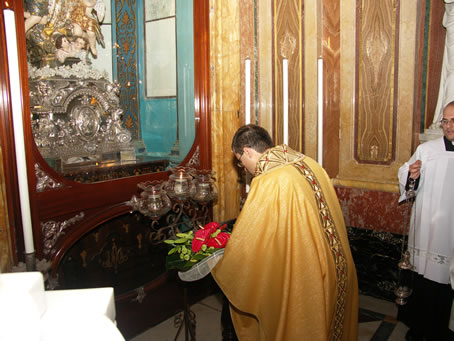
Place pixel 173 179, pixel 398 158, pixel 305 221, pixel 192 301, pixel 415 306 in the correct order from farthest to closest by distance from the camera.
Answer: pixel 192 301
pixel 398 158
pixel 415 306
pixel 173 179
pixel 305 221

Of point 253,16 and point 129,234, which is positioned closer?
point 129,234

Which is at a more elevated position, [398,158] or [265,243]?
[398,158]

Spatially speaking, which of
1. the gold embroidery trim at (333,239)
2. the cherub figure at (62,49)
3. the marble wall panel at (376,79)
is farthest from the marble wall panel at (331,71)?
the cherub figure at (62,49)

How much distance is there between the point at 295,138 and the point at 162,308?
196 centimetres

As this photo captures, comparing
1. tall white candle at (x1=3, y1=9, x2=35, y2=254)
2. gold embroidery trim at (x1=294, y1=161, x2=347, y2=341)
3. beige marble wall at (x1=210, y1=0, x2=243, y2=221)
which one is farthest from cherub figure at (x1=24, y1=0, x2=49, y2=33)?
gold embroidery trim at (x1=294, y1=161, x2=347, y2=341)

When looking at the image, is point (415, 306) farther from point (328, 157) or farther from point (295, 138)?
point (295, 138)

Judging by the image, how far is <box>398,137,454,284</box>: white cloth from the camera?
109 inches

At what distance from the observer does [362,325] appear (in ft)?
10.2

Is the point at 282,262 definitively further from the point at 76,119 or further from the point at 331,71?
the point at 331,71

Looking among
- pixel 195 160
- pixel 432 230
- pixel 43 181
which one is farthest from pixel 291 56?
pixel 43 181

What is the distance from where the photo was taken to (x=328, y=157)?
3553 millimetres

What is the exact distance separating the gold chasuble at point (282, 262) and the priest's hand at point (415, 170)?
120cm

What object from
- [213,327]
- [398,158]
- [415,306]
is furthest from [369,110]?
[213,327]

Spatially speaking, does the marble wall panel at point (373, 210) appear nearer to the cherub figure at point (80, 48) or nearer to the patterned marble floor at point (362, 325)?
the patterned marble floor at point (362, 325)
